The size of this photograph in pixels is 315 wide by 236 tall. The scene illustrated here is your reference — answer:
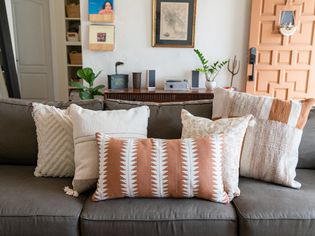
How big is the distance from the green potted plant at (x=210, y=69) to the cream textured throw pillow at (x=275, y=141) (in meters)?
1.99

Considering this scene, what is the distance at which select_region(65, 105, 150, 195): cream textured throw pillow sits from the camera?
148 cm

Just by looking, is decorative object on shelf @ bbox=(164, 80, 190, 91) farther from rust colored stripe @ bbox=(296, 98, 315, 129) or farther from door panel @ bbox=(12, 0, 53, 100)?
door panel @ bbox=(12, 0, 53, 100)

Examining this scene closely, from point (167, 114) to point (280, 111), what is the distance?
2.06 feet

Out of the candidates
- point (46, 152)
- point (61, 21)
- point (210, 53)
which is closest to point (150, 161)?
point (46, 152)

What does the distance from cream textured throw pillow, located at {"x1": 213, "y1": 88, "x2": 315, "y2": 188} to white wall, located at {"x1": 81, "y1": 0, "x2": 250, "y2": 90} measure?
7.33 feet

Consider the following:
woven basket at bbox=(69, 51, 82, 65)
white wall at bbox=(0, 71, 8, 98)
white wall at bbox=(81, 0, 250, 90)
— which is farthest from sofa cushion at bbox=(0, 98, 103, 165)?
woven basket at bbox=(69, 51, 82, 65)

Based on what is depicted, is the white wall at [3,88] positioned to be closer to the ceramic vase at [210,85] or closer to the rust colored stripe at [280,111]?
the ceramic vase at [210,85]

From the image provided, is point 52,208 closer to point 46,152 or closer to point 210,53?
point 46,152

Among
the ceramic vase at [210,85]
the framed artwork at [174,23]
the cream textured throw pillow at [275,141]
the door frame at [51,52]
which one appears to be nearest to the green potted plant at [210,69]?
the ceramic vase at [210,85]

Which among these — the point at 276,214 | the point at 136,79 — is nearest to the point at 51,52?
the point at 136,79

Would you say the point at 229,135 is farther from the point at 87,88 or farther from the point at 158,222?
the point at 87,88

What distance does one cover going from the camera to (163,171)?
1.36 meters

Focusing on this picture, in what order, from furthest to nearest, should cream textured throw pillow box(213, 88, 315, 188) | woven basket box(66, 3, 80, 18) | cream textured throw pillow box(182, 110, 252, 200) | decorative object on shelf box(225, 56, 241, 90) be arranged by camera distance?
woven basket box(66, 3, 80, 18), decorative object on shelf box(225, 56, 241, 90), cream textured throw pillow box(213, 88, 315, 188), cream textured throw pillow box(182, 110, 252, 200)

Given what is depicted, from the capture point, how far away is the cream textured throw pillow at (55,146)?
1612 millimetres
